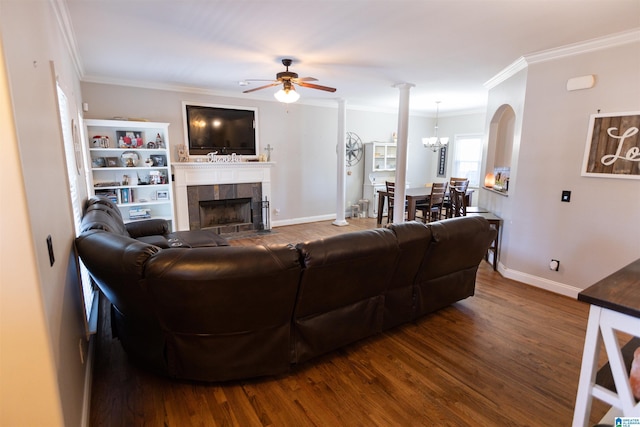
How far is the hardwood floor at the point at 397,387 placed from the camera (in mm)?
1819

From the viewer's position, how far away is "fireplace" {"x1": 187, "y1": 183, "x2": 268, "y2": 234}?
566 cm

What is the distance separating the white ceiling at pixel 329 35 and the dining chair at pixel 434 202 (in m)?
1.96

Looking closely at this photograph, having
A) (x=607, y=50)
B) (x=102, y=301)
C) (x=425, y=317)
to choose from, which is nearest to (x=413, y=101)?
(x=607, y=50)

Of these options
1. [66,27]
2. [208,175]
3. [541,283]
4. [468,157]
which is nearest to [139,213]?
[208,175]

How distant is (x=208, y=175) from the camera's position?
5.64 meters

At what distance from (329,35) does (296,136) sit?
3.66m

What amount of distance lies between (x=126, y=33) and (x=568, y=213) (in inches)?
193

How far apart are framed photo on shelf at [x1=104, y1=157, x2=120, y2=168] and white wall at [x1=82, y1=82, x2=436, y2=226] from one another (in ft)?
2.36

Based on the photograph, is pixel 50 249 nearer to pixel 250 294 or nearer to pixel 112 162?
pixel 250 294

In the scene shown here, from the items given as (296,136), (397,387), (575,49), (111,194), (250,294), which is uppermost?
(575,49)

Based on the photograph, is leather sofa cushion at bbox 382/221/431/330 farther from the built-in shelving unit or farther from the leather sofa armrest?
the built-in shelving unit

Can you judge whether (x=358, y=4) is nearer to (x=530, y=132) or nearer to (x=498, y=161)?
(x=530, y=132)

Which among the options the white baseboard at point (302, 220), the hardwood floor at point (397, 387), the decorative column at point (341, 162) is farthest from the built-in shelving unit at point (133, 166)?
the decorative column at point (341, 162)

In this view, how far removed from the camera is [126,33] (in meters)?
3.06
